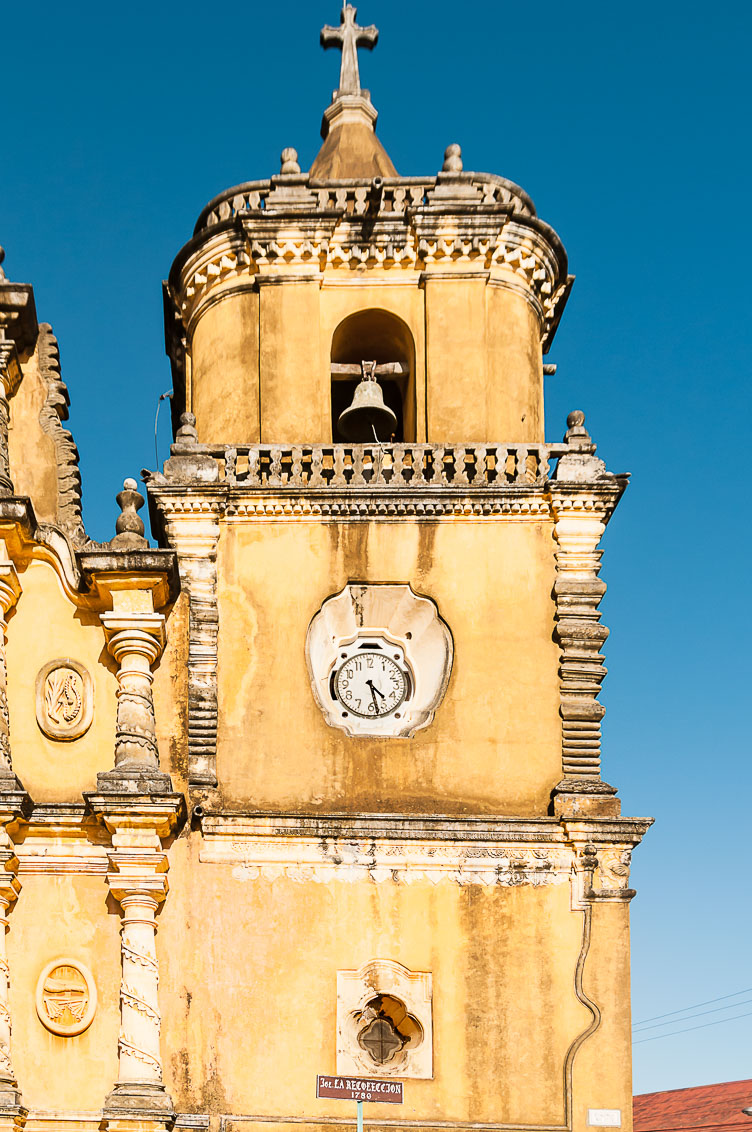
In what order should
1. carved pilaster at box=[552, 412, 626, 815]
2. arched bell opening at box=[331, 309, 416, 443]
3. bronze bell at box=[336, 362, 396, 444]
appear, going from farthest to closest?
arched bell opening at box=[331, 309, 416, 443], bronze bell at box=[336, 362, 396, 444], carved pilaster at box=[552, 412, 626, 815]

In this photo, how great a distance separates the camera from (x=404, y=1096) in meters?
14.1

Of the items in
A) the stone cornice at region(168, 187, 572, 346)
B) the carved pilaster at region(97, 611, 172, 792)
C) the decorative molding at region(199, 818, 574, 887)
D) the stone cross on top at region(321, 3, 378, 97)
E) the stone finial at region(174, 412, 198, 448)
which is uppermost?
the stone cross on top at region(321, 3, 378, 97)

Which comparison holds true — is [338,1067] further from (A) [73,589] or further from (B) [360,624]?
(A) [73,589]

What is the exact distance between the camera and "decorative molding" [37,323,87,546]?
1612 centimetres

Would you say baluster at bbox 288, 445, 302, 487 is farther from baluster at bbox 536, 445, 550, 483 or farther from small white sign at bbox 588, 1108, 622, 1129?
small white sign at bbox 588, 1108, 622, 1129

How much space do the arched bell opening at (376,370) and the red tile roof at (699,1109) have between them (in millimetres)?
12295

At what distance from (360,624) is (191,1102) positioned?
4.42 m

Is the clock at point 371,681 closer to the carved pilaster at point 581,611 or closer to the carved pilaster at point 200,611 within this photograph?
the carved pilaster at point 200,611

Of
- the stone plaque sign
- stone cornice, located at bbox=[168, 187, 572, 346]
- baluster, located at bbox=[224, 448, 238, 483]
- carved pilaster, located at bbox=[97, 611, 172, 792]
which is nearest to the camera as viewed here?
the stone plaque sign

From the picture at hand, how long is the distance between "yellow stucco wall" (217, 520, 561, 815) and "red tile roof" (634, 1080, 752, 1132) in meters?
11.2

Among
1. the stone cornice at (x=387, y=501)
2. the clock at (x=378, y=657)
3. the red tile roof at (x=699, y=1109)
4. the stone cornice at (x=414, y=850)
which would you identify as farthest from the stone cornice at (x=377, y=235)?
the red tile roof at (x=699, y=1109)

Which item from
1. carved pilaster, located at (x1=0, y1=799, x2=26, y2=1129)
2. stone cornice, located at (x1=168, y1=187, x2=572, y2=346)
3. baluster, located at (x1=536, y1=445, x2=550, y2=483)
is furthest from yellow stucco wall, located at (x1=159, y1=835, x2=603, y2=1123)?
stone cornice, located at (x1=168, y1=187, x2=572, y2=346)

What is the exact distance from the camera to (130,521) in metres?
15.8

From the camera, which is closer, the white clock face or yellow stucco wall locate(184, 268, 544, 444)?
the white clock face
